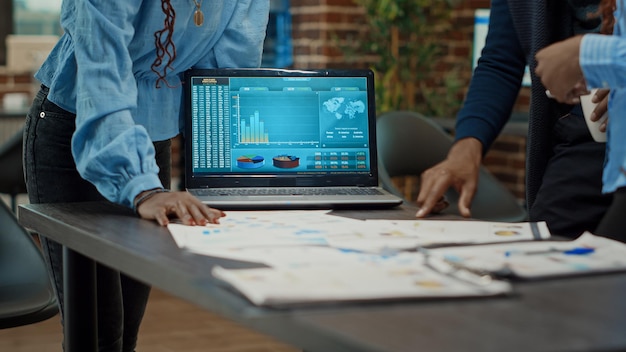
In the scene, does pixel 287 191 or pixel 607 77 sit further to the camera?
pixel 287 191

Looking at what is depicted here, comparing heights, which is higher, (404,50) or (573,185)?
(404,50)

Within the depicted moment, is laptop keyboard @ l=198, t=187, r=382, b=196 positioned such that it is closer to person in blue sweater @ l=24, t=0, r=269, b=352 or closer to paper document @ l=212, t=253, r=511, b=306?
person in blue sweater @ l=24, t=0, r=269, b=352

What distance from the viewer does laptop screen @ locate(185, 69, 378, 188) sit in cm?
182

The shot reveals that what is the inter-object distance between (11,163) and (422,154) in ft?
6.46

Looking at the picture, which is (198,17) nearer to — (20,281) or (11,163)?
(20,281)

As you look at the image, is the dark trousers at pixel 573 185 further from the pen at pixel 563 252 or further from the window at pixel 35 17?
the window at pixel 35 17

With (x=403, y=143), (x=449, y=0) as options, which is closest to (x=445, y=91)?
(x=449, y=0)

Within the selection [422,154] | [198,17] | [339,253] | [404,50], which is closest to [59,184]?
[198,17]

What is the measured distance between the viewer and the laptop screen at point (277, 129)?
1.82 m

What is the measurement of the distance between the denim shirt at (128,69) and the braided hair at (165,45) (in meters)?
0.01

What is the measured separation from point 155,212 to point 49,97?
436 mm

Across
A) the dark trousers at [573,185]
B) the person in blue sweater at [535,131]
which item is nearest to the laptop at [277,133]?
the person in blue sweater at [535,131]

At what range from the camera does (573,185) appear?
1.54 meters

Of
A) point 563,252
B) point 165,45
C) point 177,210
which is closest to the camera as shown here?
point 563,252
